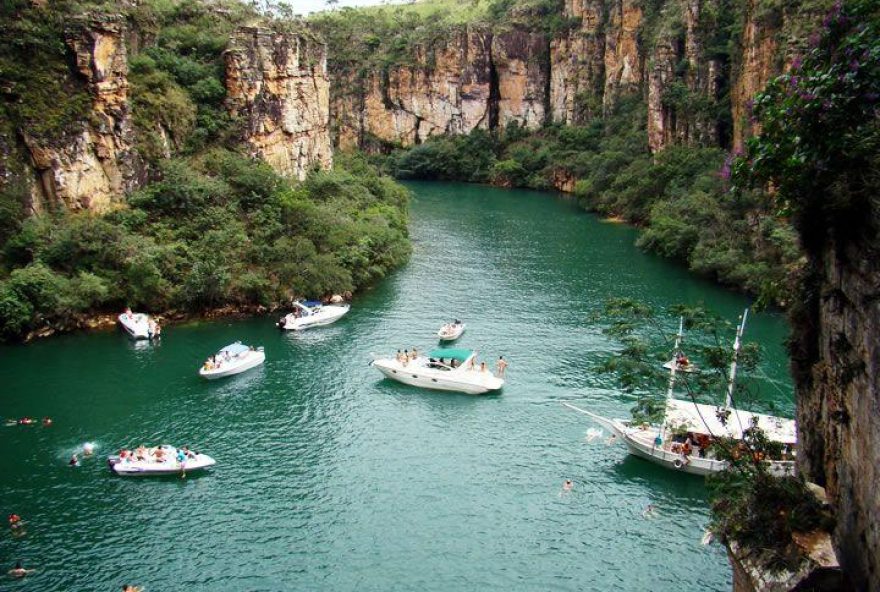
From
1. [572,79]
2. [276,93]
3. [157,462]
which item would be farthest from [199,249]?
[572,79]

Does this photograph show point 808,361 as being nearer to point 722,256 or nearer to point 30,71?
point 722,256

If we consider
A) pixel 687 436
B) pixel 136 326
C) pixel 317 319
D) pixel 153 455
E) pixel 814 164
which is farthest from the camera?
pixel 317 319

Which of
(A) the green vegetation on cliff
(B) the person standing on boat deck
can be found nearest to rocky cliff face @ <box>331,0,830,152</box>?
(A) the green vegetation on cliff

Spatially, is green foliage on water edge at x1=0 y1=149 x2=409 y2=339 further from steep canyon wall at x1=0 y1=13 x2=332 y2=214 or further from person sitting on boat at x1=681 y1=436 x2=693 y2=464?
person sitting on boat at x1=681 y1=436 x2=693 y2=464

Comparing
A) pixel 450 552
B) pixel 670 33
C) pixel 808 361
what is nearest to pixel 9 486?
pixel 450 552

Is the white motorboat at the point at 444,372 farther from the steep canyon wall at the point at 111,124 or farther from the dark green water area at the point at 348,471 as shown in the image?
the steep canyon wall at the point at 111,124

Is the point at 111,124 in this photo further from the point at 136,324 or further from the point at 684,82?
the point at 684,82

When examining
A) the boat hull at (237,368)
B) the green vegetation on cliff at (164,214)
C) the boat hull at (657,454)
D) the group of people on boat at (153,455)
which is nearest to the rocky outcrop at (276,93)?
the green vegetation on cliff at (164,214)
